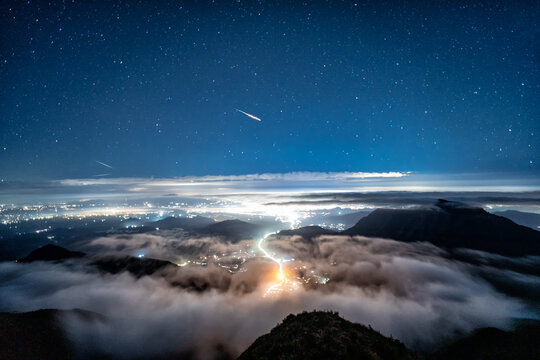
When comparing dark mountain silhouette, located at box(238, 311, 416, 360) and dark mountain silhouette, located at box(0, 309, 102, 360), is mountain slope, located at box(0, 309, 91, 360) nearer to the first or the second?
dark mountain silhouette, located at box(0, 309, 102, 360)

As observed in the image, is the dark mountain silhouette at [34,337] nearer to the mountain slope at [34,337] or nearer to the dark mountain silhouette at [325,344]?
the mountain slope at [34,337]

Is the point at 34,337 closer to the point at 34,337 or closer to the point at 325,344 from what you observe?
the point at 34,337

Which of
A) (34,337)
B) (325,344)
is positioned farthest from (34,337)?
(325,344)

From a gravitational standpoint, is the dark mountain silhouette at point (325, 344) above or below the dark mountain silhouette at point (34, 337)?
above

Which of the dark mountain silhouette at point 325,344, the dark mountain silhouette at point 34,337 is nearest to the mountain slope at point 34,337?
the dark mountain silhouette at point 34,337

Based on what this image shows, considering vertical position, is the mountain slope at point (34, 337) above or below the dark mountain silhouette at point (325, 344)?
below

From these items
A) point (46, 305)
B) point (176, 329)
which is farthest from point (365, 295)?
point (46, 305)

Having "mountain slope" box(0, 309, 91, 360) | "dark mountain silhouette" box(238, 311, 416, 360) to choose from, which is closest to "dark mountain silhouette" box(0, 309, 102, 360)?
"mountain slope" box(0, 309, 91, 360)

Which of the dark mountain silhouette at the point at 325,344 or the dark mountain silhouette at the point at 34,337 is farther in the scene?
the dark mountain silhouette at the point at 34,337
